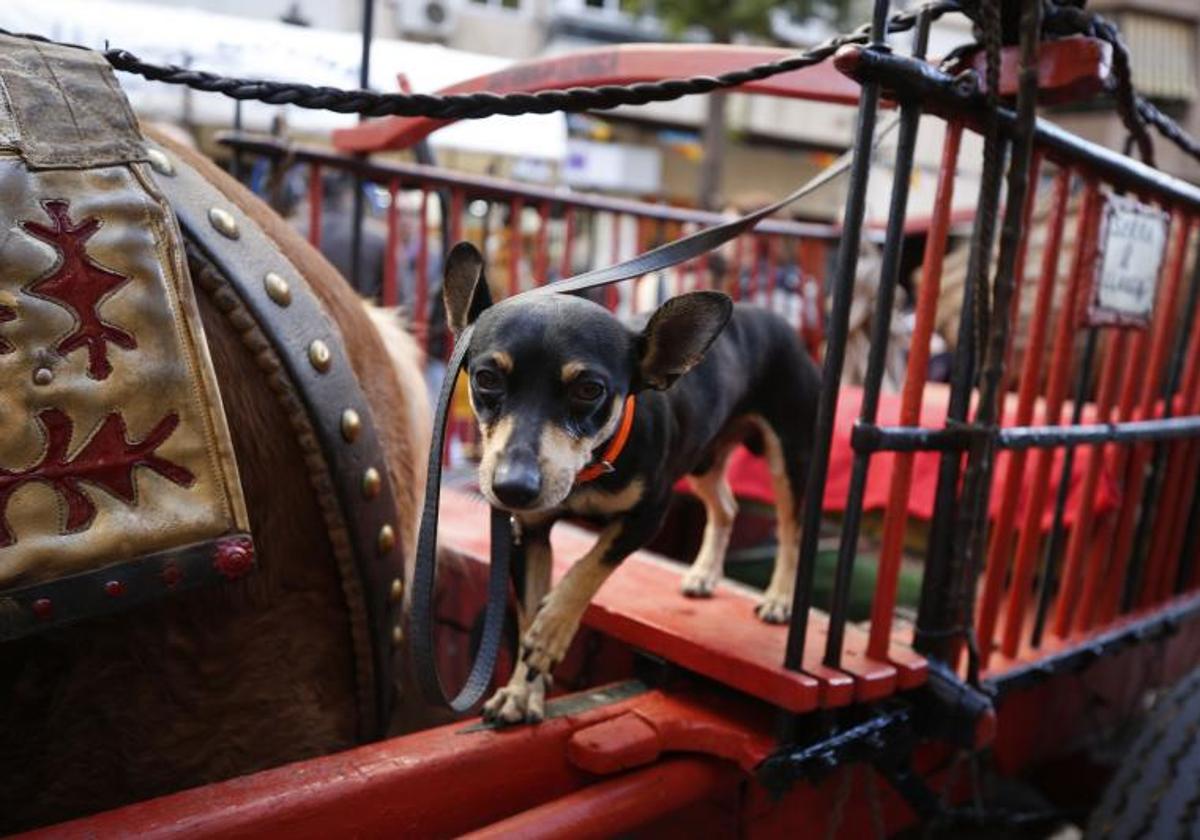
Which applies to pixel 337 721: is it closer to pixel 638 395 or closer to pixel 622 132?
pixel 638 395

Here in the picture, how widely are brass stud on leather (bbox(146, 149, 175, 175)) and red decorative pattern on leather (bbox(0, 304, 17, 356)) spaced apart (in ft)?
0.78

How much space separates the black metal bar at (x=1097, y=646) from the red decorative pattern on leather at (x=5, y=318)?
139 cm

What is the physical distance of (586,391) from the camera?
102 centimetres

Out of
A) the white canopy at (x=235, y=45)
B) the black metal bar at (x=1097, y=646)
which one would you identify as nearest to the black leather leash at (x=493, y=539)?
the black metal bar at (x=1097, y=646)

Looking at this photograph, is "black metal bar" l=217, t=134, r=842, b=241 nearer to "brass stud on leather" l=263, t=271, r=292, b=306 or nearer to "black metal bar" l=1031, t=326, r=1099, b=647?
"black metal bar" l=1031, t=326, r=1099, b=647

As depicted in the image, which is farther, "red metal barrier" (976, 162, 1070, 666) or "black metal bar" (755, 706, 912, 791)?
"red metal barrier" (976, 162, 1070, 666)

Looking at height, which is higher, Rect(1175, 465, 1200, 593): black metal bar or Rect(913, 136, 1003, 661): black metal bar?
Rect(913, 136, 1003, 661): black metal bar

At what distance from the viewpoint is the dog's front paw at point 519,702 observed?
3.83 feet

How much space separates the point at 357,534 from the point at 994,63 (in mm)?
979

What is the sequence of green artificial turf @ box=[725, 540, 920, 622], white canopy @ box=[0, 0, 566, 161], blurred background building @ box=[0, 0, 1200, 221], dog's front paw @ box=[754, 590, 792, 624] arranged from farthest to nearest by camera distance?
blurred background building @ box=[0, 0, 1200, 221]
white canopy @ box=[0, 0, 566, 161]
green artificial turf @ box=[725, 540, 920, 622]
dog's front paw @ box=[754, 590, 792, 624]

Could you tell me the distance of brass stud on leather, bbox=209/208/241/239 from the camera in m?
1.06

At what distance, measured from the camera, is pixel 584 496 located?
122 cm

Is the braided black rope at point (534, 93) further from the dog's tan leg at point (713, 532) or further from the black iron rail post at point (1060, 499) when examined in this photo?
the dog's tan leg at point (713, 532)

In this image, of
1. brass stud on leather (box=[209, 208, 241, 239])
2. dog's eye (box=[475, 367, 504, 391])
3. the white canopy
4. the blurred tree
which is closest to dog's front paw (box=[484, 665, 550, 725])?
dog's eye (box=[475, 367, 504, 391])
